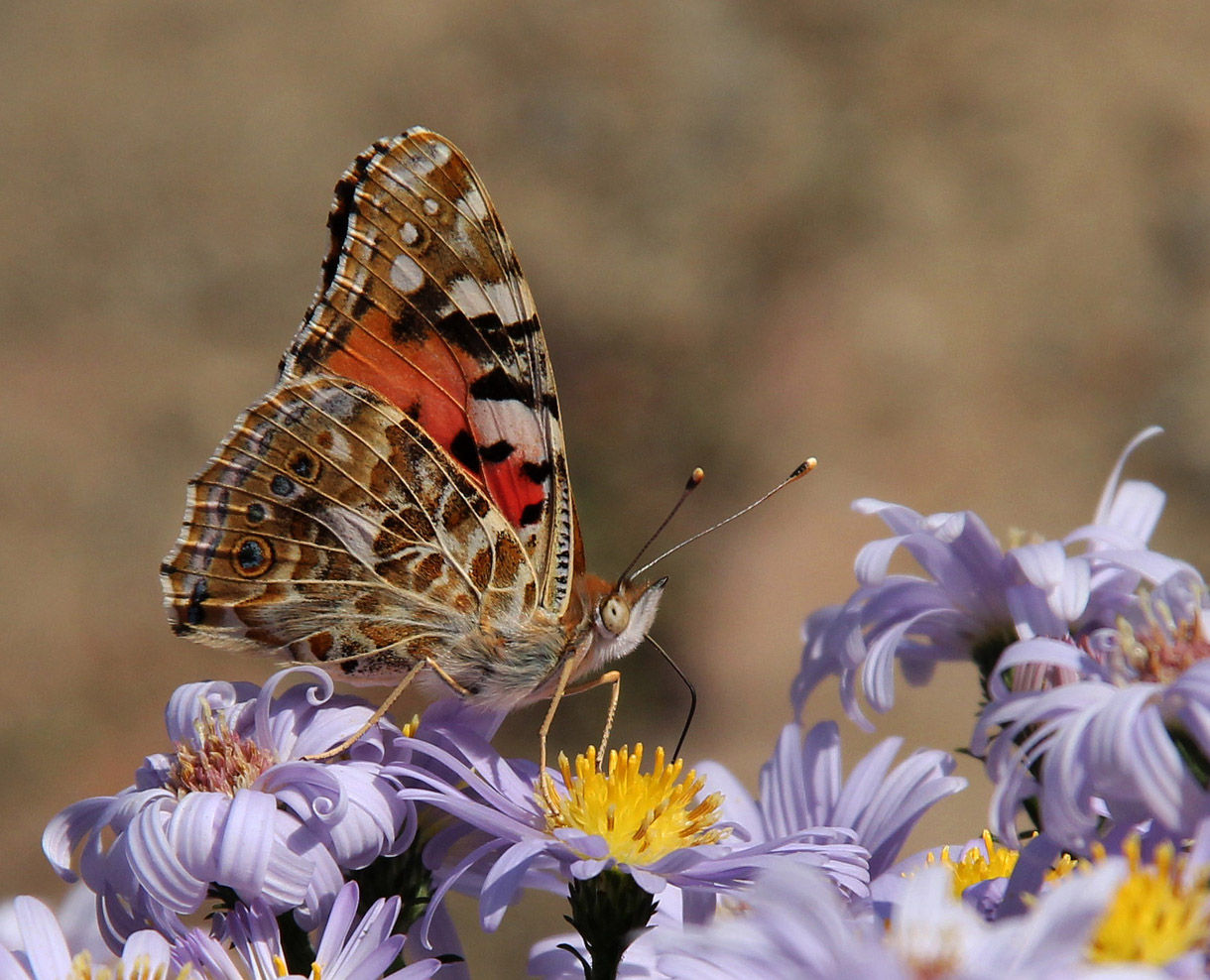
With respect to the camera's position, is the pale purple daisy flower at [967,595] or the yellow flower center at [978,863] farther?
the yellow flower center at [978,863]

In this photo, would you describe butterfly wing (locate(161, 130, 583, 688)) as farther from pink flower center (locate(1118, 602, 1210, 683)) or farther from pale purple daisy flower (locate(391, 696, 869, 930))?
pink flower center (locate(1118, 602, 1210, 683))

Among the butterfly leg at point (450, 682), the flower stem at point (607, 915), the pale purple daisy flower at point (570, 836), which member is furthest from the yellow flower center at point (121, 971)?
the butterfly leg at point (450, 682)

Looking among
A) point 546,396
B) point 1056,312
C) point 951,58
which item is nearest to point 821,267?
point 1056,312

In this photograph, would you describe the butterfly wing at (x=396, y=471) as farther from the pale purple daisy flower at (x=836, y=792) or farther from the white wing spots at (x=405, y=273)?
the pale purple daisy flower at (x=836, y=792)

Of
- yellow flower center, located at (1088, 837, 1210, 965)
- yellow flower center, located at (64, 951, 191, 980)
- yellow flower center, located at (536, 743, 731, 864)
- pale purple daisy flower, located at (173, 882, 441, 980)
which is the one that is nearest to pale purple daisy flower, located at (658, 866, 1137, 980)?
yellow flower center, located at (1088, 837, 1210, 965)

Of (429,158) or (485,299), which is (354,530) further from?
(429,158)

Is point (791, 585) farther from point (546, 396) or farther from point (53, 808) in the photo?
point (546, 396)

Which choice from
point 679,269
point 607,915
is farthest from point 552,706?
point 679,269
